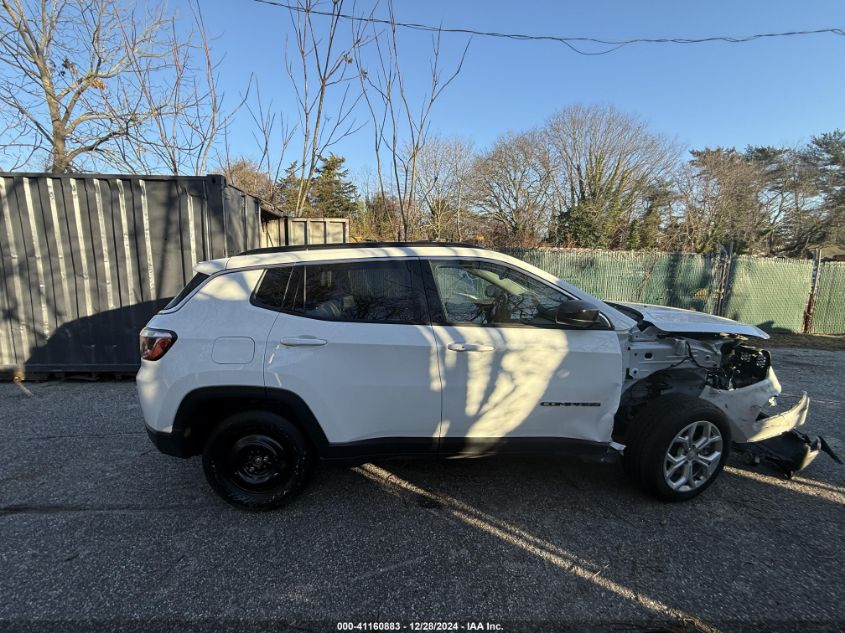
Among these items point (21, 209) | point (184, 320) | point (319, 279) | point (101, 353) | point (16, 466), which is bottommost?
point (16, 466)

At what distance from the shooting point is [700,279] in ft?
32.3

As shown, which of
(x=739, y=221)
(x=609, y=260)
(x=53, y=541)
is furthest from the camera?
(x=739, y=221)

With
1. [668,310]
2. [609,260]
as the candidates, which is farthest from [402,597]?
[609,260]

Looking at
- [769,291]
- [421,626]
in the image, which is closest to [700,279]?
[769,291]

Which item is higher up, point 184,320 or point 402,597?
point 184,320

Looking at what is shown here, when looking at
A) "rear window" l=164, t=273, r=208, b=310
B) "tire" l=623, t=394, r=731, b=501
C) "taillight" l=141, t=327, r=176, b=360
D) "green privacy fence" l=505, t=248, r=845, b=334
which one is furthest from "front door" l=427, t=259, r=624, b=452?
"green privacy fence" l=505, t=248, r=845, b=334

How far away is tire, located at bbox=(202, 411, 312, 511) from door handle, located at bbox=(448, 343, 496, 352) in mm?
1208

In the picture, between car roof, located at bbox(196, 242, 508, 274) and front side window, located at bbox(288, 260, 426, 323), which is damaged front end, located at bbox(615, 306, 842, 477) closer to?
car roof, located at bbox(196, 242, 508, 274)

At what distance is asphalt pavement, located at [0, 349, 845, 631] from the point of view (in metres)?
2.01

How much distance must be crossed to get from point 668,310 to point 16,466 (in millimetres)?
5845

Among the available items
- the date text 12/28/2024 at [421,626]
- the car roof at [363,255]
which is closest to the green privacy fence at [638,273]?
the car roof at [363,255]

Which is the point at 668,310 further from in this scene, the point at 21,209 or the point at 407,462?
the point at 21,209

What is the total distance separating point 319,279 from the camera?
109 inches

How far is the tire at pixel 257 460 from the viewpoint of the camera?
2.71 meters
